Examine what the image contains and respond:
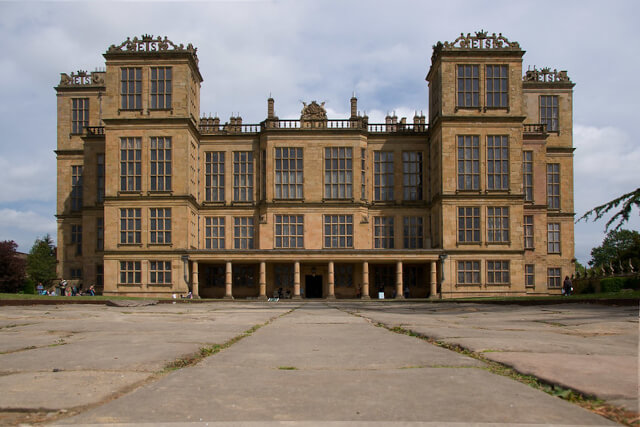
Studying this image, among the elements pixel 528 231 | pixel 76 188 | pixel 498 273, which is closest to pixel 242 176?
pixel 76 188

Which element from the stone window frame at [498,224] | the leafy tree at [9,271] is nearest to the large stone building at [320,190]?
the stone window frame at [498,224]

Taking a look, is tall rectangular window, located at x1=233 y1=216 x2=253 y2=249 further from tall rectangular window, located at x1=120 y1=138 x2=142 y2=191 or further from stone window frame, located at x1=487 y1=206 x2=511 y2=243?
stone window frame, located at x1=487 y1=206 x2=511 y2=243

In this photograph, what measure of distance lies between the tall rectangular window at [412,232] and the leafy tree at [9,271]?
42194 mm

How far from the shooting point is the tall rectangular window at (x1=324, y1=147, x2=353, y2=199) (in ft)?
149

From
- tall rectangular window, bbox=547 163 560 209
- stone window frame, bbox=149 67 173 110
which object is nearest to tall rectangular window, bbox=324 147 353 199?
stone window frame, bbox=149 67 173 110

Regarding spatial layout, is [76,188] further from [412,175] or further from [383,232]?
[412,175]

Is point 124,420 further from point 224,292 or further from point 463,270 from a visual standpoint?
point 224,292

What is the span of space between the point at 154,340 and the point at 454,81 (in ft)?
132

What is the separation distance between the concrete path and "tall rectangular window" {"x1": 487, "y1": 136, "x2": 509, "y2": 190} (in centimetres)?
4029

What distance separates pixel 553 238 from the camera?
49.5 m

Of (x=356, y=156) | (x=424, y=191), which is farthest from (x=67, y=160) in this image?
(x=424, y=191)

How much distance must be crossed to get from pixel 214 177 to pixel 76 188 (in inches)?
512

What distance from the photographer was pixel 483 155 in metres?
42.9

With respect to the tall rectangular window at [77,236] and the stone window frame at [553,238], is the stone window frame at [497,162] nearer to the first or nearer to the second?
the stone window frame at [553,238]
